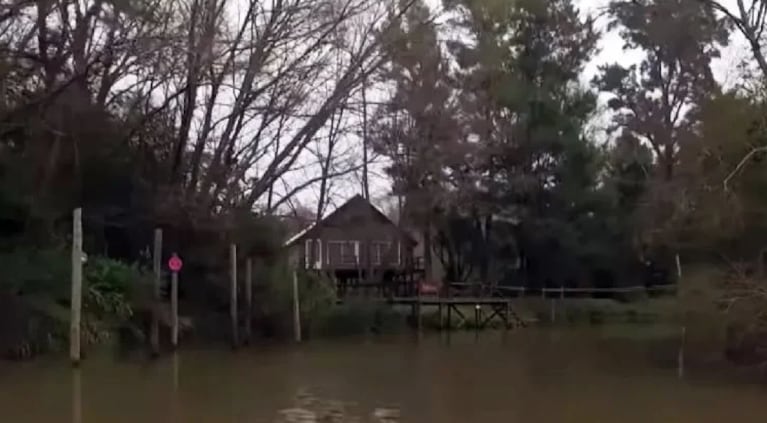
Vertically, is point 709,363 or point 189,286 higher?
point 189,286

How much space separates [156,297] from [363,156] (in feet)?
37.8

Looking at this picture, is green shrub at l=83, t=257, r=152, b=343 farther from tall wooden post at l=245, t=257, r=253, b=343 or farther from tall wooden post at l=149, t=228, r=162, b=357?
tall wooden post at l=245, t=257, r=253, b=343

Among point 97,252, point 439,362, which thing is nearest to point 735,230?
point 439,362

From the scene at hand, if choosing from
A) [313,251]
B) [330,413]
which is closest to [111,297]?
[330,413]

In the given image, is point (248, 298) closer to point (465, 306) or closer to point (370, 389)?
point (370, 389)

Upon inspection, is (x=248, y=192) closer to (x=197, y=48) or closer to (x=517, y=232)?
(x=197, y=48)

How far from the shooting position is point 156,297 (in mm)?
24453

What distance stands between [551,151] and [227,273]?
19744 millimetres

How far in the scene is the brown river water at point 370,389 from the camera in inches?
609

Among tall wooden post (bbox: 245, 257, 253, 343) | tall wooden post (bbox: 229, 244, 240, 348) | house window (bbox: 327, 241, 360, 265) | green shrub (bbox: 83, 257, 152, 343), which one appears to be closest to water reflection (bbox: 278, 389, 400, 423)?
green shrub (bbox: 83, 257, 152, 343)

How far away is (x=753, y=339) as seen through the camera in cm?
2058

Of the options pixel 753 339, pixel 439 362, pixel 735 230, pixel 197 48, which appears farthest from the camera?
pixel 197 48

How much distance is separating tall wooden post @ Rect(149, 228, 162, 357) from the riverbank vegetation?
29cm

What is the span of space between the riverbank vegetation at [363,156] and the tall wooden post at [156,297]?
0.94 ft
